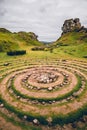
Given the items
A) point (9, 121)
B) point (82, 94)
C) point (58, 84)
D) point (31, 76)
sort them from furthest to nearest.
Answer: point (31, 76), point (58, 84), point (82, 94), point (9, 121)

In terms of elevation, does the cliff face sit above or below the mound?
above

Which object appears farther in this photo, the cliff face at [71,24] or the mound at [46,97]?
the cliff face at [71,24]

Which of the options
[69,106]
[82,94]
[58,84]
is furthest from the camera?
[58,84]

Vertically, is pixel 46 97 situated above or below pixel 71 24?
below

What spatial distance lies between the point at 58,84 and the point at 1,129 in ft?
45.2

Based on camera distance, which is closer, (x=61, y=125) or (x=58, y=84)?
(x=61, y=125)

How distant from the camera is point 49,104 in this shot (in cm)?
2302

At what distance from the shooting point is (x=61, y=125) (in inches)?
748

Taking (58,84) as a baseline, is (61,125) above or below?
below

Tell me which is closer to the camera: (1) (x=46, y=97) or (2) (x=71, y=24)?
(1) (x=46, y=97)

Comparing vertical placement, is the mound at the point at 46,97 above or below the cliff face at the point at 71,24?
below

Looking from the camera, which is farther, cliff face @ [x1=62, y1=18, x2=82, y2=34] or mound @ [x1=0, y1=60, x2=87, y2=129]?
cliff face @ [x1=62, y1=18, x2=82, y2=34]

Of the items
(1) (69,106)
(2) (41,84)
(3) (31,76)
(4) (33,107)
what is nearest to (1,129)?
(4) (33,107)

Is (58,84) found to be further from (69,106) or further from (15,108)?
(15,108)
